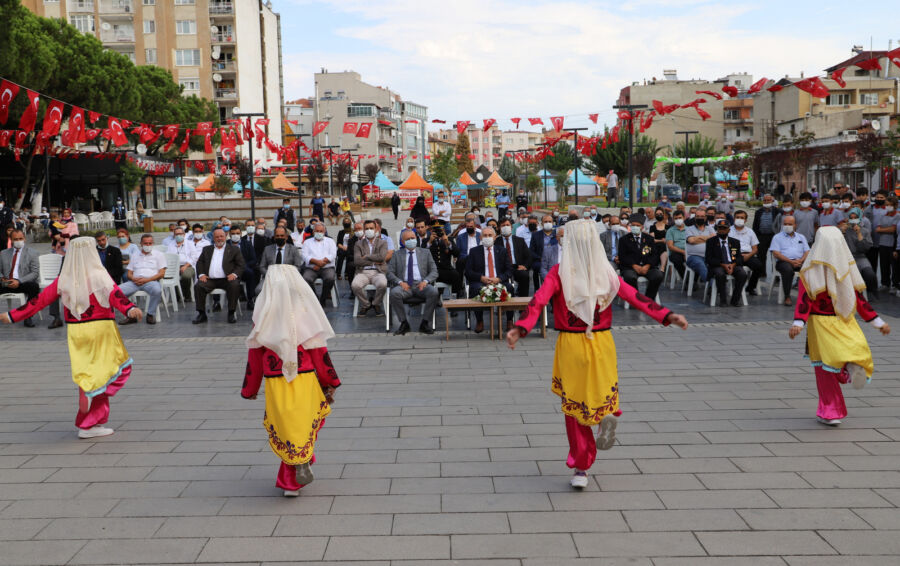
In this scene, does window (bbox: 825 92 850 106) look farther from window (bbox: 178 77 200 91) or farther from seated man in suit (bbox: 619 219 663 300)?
seated man in suit (bbox: 619 219 663 300)

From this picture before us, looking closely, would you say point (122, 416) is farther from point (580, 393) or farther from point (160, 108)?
point (160, 108)

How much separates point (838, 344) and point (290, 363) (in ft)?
14.5

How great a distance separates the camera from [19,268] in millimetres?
14125

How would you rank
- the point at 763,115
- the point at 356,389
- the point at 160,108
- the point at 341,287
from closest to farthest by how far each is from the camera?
the point at 356,389 → the point at 341,287 → the point at 160,108 → the point at 763,115

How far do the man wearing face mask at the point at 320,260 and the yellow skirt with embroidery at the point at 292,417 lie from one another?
9.24m

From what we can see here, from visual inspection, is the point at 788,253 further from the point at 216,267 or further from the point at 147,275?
the point at 147,275

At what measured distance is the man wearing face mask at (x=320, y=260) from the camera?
14.6m

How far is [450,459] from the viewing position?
6020 millimetres

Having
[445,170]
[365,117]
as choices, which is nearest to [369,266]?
[445,170]

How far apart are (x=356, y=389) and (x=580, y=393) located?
3.68 metres

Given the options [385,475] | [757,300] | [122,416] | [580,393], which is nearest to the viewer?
[580,393]

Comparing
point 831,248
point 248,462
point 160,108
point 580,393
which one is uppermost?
point 160,108

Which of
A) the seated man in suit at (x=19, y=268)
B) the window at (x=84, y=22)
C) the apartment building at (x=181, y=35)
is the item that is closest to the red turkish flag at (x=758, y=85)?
the seated man in suit at (x=19, y=268)

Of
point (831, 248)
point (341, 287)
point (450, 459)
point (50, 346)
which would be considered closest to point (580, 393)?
point (450, 459)
